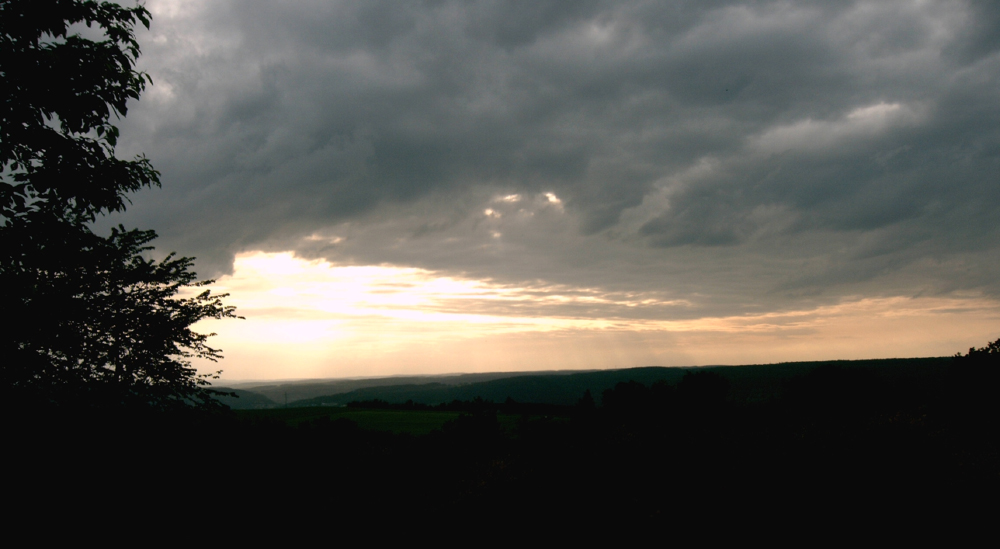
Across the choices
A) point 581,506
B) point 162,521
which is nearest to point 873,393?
point 581,506

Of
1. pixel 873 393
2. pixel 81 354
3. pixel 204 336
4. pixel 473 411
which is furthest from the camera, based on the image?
pixel 873 393

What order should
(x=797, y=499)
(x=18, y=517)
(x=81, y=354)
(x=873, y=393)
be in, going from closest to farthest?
(x=18, y=517) < (x=797, y=499) < (x=81, y=354) < (x=873, y=393)

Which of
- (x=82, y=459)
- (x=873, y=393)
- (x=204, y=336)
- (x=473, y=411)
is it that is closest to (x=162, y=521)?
(x=82, y=459)

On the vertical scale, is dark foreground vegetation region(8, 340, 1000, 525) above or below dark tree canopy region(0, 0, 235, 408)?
below

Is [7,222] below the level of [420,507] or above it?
above

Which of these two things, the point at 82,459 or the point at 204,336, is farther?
the point at 204,336

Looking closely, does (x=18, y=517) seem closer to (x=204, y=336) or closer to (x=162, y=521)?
(x=162, y=521)

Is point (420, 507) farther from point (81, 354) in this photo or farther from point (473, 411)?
point (81, 354)

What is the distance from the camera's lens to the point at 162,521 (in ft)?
24.8

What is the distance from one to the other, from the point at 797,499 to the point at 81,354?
14.6 meters

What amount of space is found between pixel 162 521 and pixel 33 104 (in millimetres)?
6735

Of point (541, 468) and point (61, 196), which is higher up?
point (61, 196)

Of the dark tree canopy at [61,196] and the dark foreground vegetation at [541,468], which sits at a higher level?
the dark tree canopy at [61,196]

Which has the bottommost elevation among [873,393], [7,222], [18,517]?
[873,393]
